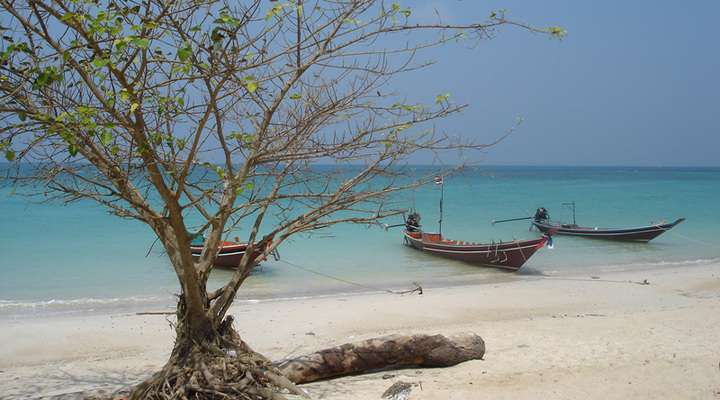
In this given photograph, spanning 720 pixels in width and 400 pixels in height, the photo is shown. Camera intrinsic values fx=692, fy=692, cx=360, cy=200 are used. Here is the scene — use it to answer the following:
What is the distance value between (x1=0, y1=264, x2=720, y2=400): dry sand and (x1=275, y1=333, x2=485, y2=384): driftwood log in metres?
0.12

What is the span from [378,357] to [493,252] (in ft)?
34.6

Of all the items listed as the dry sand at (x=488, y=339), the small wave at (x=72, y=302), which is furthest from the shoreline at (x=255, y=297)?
the dry sand at (x=488, y=339)

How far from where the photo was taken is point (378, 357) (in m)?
6.14

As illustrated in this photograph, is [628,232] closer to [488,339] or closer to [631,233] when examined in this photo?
[631,233]

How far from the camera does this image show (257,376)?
5137 millimetres

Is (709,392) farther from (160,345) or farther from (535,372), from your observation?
(160,345)

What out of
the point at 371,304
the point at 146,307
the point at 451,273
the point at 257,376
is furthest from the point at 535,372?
the point at 451,273

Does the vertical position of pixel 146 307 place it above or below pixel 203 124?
below

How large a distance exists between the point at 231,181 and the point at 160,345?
15.8ft

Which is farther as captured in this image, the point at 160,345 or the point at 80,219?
the point at 80,219

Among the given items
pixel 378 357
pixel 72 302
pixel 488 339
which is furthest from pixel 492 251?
pixel 378 357

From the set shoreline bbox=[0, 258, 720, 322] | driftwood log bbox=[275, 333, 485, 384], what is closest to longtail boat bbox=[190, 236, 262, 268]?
shoreline bbox=[0, 258, 720, 322]

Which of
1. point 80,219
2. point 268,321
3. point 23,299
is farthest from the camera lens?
point 80,219

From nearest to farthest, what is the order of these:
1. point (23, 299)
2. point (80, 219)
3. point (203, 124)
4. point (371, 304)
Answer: point (203, 124) < point (371, 304) < point (23, 299) < point (80, 219)
